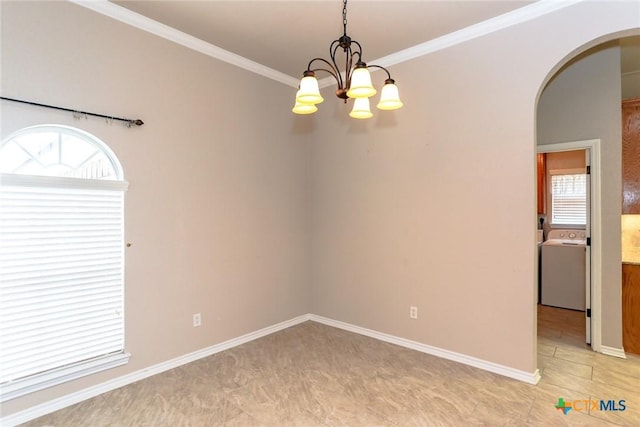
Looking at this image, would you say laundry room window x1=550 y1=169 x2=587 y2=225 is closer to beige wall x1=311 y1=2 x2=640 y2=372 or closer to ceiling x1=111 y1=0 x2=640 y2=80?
ceiling x1=111 y1=0 x2=640 y2=80

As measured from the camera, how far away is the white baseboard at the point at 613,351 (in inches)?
123

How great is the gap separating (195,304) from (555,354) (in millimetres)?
3425

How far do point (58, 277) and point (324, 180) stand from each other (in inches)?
107

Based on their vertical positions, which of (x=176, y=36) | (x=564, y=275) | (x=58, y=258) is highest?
(x=176, y=36)

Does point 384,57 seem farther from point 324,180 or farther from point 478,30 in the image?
point 324,180

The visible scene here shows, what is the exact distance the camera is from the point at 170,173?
2986 millimetres

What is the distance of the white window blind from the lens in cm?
221

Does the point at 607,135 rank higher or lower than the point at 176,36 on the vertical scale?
lower

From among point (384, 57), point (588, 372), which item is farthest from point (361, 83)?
point (588, 372)

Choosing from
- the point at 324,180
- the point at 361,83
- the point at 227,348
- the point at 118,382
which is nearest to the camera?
the point at 361,83

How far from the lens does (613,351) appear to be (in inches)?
125

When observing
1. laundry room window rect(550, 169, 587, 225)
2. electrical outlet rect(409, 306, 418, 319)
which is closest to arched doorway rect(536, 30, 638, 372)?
electrical outlet rect(409, 306, 418, 319)

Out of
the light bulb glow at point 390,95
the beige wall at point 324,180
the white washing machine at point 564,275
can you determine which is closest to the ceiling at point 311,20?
the beige wall at point 324,180

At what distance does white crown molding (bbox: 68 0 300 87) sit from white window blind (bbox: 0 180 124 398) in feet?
4.48
